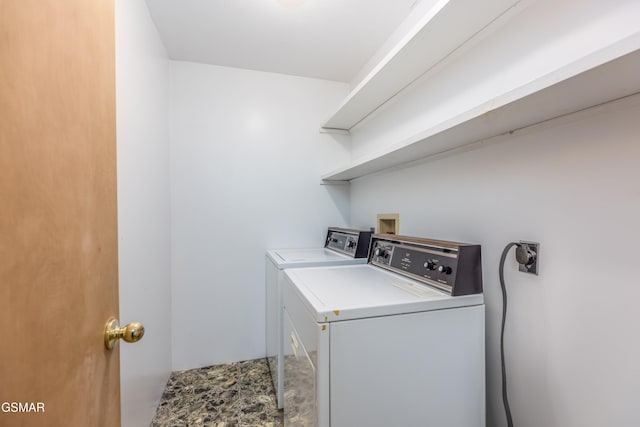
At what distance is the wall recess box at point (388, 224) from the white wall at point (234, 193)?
0.60 meters

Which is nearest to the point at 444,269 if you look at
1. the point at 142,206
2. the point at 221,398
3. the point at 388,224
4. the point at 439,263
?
the point at 439,263

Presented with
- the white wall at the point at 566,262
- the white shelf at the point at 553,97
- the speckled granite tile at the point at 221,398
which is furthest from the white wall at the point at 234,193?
the white wall at the point at 566,262

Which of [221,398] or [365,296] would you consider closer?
[365,296]

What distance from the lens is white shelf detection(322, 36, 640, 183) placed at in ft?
1.84

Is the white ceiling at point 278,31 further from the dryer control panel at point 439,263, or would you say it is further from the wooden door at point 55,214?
the dryer control panel at point 439,263

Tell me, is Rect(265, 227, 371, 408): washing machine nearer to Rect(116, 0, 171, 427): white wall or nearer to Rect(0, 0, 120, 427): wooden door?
Rect(116, 0, 171, 427): white wall

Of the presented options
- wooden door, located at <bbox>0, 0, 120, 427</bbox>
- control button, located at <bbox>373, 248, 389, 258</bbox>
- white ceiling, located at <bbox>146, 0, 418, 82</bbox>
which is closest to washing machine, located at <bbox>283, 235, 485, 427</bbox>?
control button, located at <bbox>373, 248, 389, 258</bbox>

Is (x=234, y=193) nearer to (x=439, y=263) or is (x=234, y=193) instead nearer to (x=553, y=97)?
(x=439, y=263)

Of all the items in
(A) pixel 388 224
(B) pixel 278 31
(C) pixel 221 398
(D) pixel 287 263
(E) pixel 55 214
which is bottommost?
(C) pixel 221 398

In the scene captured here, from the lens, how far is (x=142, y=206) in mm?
1486

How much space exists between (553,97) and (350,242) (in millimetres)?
1352

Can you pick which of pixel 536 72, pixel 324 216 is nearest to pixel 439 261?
pixel 536 72

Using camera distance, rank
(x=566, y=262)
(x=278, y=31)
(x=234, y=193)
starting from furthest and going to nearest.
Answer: (x=234, y=193) → (x=278, y=31) → (x=566, y=262)

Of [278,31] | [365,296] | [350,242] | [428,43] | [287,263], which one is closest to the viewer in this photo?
[365,296]
